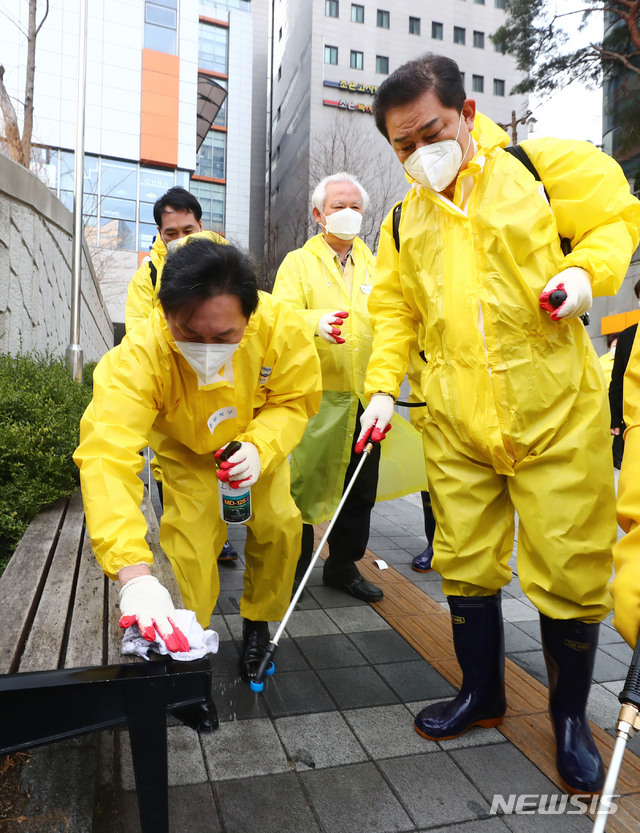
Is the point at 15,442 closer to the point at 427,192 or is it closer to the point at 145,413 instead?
the point at 145,413

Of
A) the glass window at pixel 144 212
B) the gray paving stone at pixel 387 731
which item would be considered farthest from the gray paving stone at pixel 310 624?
the glass window at pixel 144 212

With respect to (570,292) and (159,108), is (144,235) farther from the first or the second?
(570,292)

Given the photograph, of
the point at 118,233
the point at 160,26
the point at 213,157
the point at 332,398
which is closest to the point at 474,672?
the point at 332,398

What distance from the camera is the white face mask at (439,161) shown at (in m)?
2.07

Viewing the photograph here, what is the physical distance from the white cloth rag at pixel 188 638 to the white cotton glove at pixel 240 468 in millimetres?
572

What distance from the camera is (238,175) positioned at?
32812mm

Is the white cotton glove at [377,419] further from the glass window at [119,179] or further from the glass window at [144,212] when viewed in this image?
the glass window at [119,179]

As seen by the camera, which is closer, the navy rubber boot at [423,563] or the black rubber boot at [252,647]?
the black rubber boot at [252,647]

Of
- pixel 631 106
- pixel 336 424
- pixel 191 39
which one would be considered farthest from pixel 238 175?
pixel 336 424

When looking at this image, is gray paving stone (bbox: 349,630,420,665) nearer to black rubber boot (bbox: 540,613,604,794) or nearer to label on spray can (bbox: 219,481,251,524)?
black rubber boot (bbox: 540,613,604,794)

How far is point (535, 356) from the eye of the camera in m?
2.00

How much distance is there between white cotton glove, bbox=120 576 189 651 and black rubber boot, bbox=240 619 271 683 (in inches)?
43.0

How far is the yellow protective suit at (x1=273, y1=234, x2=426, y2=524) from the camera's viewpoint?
3.35 metres

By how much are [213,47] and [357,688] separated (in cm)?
3678
